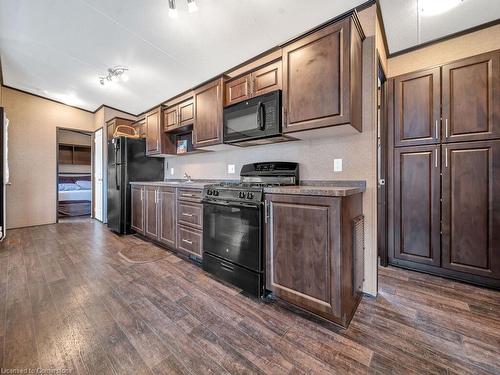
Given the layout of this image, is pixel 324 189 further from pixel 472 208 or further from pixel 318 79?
pixel 472 208

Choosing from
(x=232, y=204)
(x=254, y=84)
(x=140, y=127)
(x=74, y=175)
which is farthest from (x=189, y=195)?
(x=74, y=175)

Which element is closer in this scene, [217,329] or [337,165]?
[217,329]

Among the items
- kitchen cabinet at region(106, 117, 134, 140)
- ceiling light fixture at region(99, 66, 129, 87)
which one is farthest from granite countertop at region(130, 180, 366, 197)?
kitchen cabinet at region(106, 117, 134, 140)

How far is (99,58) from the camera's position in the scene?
312 centimetres

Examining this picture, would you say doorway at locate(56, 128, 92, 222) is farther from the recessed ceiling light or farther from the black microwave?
the recessed ceiling light

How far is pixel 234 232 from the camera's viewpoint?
202cm

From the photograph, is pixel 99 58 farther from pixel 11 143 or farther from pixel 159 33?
pixel 11 143

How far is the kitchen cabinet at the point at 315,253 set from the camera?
144cm

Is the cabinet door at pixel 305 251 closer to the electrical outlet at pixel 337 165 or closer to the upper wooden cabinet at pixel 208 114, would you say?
the electrical outlet at pixel 337 165

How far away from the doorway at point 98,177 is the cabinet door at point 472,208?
6.08 metres

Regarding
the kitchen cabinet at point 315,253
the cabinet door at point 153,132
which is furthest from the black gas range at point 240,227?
the cabinet door at point 153,132

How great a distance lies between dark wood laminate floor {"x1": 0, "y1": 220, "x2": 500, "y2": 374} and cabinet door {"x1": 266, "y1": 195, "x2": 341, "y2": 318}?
186 millimetres

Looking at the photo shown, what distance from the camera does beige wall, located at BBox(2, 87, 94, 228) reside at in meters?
4.39

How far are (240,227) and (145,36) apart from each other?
96.8 inches
